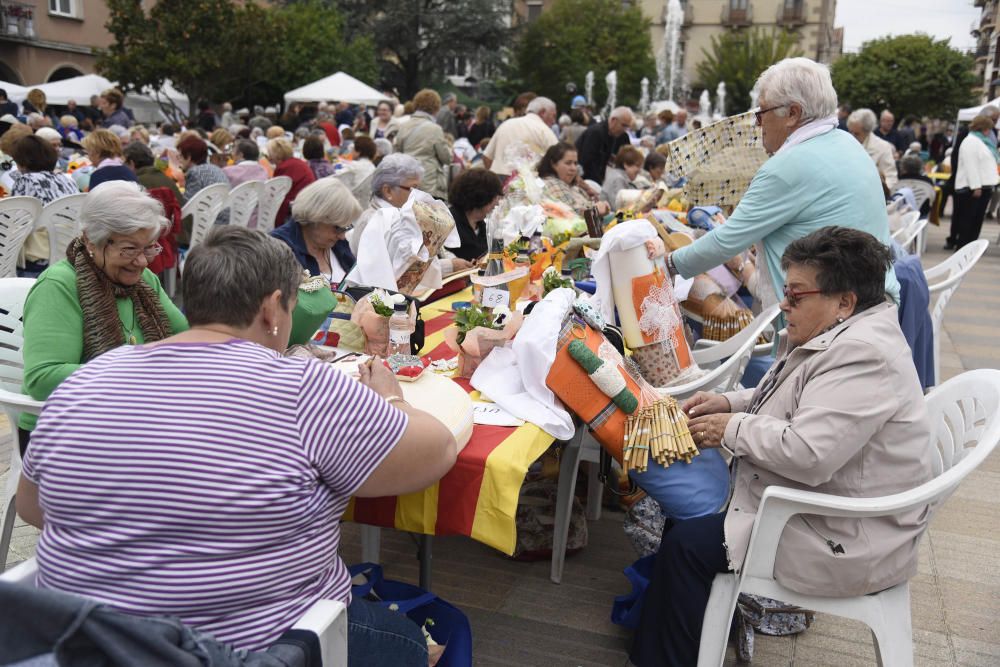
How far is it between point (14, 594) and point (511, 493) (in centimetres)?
115

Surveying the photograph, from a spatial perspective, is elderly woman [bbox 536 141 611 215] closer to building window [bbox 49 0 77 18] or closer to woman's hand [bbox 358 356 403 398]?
woman's hand [bbox 358 356 403 398]

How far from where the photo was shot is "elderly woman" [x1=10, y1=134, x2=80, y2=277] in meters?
5.46

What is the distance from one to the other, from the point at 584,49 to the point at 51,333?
45.1 metres

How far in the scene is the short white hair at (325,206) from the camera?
3.37m

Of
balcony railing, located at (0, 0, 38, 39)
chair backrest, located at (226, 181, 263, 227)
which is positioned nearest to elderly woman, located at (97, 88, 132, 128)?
chair backrest, located at (226, 181, 263, 227)

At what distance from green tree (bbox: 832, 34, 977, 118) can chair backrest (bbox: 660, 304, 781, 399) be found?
39.7m

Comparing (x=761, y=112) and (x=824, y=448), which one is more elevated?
(x=761, y=112)

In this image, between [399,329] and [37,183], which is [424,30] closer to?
[37,183]

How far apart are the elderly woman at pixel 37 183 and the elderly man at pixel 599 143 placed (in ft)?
15.4

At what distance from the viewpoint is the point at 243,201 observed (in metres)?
7.21

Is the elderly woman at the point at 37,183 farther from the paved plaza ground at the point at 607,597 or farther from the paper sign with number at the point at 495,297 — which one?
the paper sign with number at the point at 495,297

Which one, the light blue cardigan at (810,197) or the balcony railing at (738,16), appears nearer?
the light blue cardigan at (810,197)

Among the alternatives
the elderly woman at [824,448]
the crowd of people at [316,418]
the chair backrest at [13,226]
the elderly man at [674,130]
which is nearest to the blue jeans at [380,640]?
the crowd of people at [316,418]

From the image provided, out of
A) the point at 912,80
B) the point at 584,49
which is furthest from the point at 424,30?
the point at 912,80
